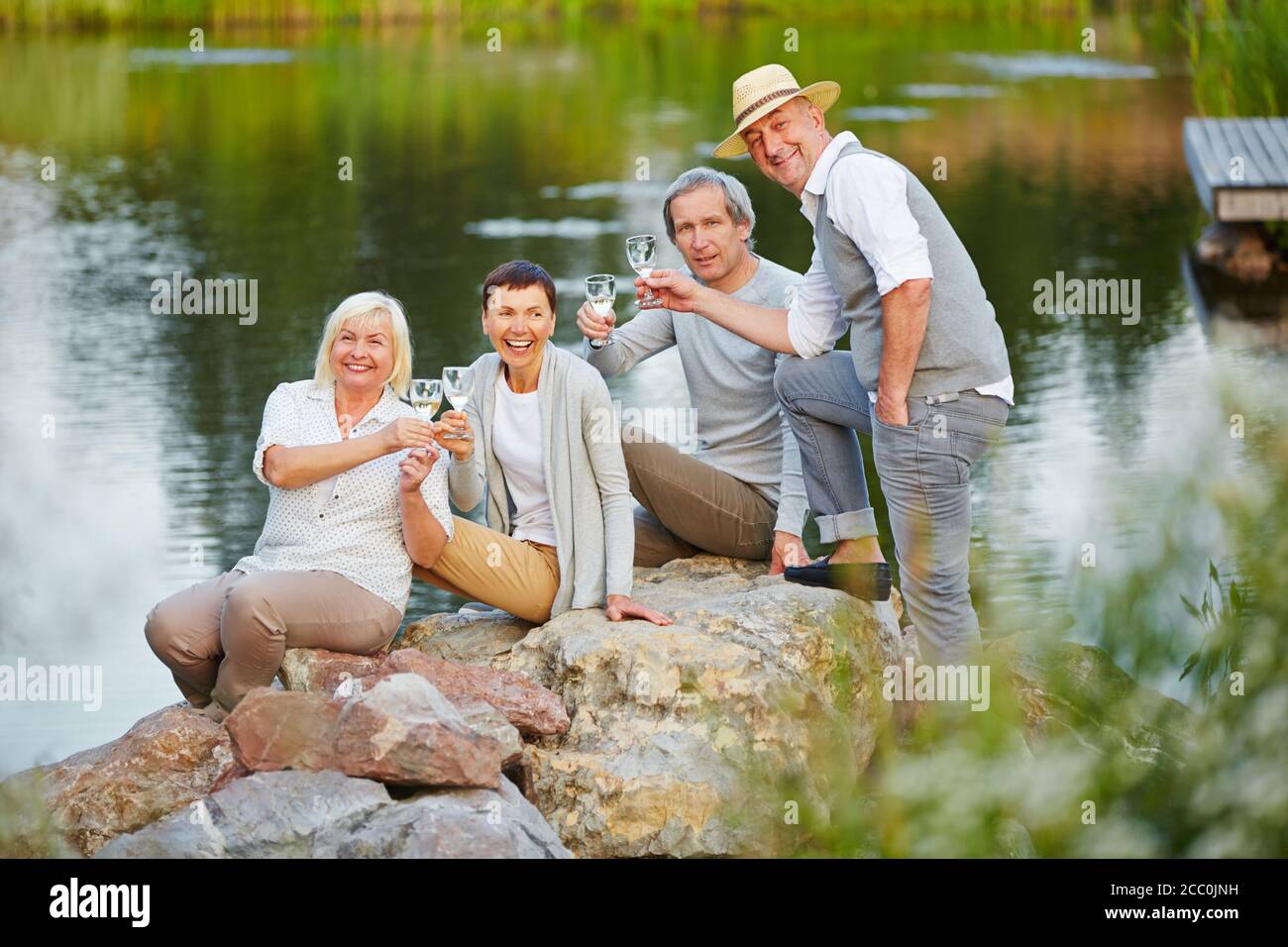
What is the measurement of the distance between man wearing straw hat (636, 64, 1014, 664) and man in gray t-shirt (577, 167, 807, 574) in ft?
0.70

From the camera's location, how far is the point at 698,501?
167 inches

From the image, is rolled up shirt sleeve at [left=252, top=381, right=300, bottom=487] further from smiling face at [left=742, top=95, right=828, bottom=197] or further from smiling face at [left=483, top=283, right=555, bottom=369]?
smiling face at [left=742, top=95, right=828, bottom=197]

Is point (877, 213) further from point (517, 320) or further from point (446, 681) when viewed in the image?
point (446, 681)

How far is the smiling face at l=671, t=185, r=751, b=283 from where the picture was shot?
411 centimetres

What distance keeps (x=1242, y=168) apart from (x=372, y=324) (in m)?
6.94

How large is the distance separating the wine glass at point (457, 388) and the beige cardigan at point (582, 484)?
0.44ft

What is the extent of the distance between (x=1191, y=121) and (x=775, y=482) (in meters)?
7.62

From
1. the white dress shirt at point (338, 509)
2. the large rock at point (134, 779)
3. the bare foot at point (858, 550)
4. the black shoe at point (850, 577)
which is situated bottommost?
the large rock at point (134, 779)

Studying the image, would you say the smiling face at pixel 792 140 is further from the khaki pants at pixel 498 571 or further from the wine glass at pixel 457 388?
the khaki pants at pixel 498 571

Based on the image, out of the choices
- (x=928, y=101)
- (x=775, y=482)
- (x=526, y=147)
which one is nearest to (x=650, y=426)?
(x=775, y=482)

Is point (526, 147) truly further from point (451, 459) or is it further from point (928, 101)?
point (451, 459)

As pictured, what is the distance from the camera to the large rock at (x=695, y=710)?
3457 millimetres

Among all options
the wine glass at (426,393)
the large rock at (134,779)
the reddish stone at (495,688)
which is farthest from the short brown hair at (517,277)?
the large rock at (134,779)

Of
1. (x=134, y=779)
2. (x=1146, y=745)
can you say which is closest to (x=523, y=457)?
(x=134, y=779)
